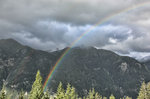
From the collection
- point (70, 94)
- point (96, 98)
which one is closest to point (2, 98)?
point (70, 94)

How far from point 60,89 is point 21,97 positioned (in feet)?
78.3

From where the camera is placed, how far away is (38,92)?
63.0 m

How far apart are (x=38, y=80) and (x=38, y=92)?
5609 mm

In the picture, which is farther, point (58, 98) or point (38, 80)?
point (58, 98)

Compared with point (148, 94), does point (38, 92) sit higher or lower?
higher

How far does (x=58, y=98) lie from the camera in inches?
2854

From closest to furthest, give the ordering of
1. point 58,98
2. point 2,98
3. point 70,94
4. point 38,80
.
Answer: point 2,98 → point 38,80 → point 58,98 → point 70,94

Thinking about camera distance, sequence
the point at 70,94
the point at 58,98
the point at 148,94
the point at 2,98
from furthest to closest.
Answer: the point at 148,94 → the point at 70,94 → the point at 58,98 → the point at 2,98

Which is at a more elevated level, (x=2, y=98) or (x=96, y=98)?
(x=2, y=98)

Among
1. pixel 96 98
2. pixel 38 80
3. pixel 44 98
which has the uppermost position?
pixel 38 80

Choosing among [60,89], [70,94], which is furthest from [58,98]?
[70,94]

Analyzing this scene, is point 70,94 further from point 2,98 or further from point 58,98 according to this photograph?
point 2,98

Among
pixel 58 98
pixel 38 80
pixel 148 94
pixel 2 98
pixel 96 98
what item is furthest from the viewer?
pixel 96 98

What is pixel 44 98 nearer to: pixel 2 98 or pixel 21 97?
pixel 2 98
